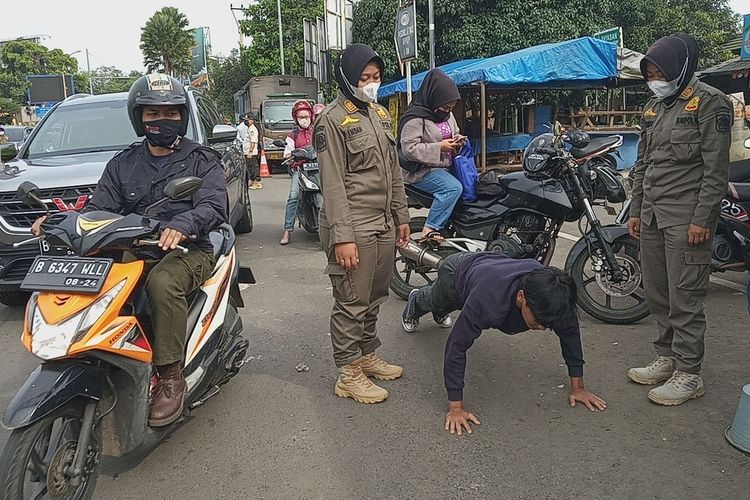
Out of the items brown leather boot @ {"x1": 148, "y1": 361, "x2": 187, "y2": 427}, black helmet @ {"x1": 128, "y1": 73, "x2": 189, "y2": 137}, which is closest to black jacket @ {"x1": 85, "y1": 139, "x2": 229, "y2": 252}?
black helmet @ {"x1": 128, "y1": 73, "x2": 189, "y2": 137}

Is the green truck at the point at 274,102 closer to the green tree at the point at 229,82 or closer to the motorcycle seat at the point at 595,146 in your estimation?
the motorcycle seat at the point at 595,146

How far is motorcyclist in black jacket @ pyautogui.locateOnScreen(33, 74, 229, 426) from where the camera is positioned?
2785mm

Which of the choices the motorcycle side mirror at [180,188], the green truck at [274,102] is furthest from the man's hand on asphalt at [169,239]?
the green truck at [274,102]

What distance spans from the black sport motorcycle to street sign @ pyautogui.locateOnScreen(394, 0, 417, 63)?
6.20 meters

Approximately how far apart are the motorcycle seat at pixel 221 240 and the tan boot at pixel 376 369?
113cm

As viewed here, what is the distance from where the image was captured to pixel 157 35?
54.0 metres

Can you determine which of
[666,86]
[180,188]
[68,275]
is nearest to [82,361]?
[68,275]

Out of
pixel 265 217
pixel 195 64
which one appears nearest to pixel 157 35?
pixel 195 64

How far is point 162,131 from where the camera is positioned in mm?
3143

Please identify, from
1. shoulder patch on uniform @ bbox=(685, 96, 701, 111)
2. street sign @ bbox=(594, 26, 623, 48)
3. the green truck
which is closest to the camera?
shoulder patch on uniform @ bbox=(685, 96, 701, 111)

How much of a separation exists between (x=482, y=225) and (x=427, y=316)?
2.89 feet

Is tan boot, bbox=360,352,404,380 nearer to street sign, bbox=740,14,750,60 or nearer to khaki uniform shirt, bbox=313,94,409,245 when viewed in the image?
khaki uniform shirt, bbox=313,94,409,245

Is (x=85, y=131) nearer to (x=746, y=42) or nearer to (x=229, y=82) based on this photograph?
(x=746, y=42)

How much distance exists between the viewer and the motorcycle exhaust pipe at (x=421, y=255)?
4965 millimetres
